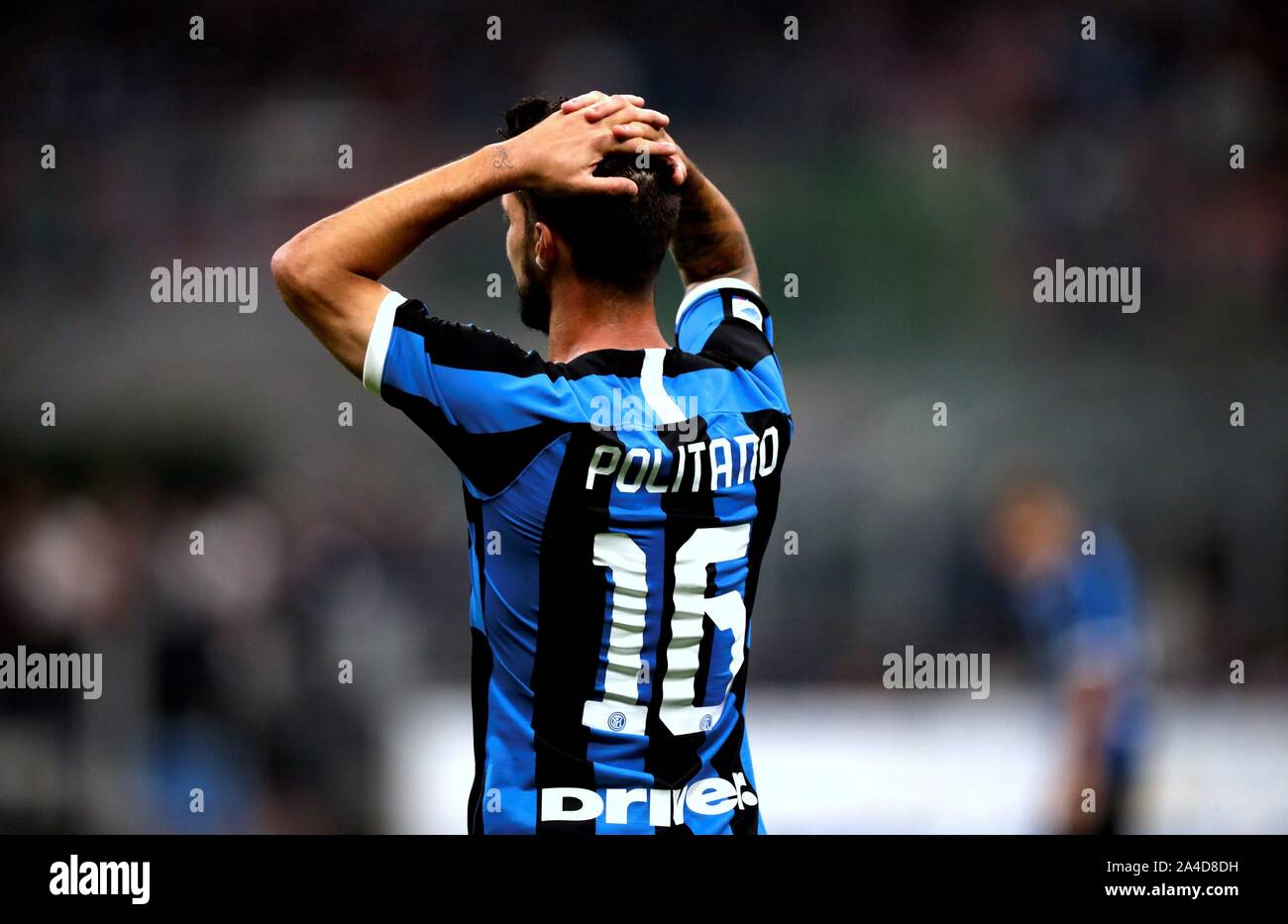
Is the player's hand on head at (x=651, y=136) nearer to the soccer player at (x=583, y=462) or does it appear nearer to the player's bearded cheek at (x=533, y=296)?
the soccer player at (x=583, y=462)

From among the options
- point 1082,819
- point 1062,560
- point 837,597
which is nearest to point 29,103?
point 837,597

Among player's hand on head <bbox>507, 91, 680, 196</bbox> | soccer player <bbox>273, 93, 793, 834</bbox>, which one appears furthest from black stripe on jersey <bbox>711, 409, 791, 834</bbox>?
player's hand on head <bbox>507, 91, 680, 196</bbox>

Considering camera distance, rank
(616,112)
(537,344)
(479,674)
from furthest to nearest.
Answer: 1. (537,344)
2. (479,674)
3. (616,112)

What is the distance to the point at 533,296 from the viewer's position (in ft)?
9.70

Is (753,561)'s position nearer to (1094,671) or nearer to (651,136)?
(651,136)

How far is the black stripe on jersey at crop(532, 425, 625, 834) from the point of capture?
9.06 feet

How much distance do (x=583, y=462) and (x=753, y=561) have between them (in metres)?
0.49

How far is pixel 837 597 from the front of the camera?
31.1 feet

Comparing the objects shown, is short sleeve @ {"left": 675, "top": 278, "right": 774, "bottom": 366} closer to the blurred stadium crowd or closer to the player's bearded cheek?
the player's bearded cheek

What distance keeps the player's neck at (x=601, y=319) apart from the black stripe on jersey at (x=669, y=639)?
0.70 feet

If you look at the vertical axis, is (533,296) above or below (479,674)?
above

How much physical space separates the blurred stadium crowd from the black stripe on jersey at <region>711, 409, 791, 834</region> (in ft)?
16.3

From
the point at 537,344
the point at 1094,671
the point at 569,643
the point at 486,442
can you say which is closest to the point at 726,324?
the point at 486,442

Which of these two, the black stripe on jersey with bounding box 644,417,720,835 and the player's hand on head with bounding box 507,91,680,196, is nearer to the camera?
the player's hand on head with bounding box 507,91,680,196
